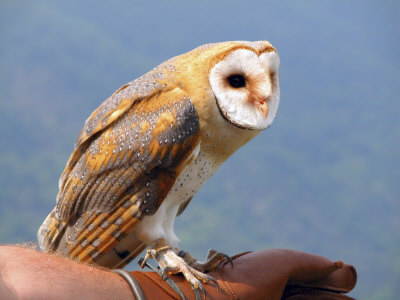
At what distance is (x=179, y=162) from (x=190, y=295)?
355 mm

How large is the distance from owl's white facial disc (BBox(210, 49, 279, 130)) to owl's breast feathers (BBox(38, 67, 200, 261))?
10 cm

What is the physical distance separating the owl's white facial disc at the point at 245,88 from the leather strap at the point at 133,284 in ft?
1.74

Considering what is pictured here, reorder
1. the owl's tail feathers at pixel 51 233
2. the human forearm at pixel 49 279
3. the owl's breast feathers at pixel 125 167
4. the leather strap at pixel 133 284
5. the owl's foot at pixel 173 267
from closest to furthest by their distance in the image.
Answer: the human forearm at pixel 49 279 → the leather strap at pixel 133 284 → the owl's foot at pixel 173 267 → the owl's breast feathers at pixel 125 167 → the owl's tail feathers at pixel 51 233

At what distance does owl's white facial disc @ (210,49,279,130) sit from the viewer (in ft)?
4.60

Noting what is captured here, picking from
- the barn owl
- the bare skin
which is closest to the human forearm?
the bare skin

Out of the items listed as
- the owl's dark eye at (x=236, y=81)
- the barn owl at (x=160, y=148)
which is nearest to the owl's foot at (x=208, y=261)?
the barn owl at (x=160, y=148)

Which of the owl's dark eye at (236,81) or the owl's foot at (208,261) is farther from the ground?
the owl's dark eye at (236,81)

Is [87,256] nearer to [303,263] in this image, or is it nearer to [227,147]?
[227,147]

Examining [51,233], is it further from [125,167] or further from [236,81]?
[236,81]

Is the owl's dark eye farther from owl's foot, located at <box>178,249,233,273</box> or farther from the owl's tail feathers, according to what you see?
the owl's tail feathers

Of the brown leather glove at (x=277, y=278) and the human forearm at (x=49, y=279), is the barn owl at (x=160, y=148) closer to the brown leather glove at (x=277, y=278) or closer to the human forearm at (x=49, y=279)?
the brown leather glove at (x=277, y=278)

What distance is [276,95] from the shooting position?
1.50m

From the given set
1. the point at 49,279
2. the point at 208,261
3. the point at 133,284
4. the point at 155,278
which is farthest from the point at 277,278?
the point at 49,279

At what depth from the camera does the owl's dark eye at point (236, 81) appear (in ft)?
4.75
